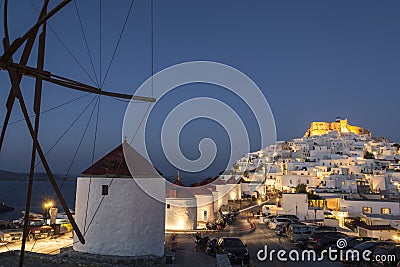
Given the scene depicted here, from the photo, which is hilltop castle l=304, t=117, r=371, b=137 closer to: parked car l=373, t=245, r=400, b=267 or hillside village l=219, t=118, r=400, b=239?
hillside village l=219, t=118, r=400, b=239

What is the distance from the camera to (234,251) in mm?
11695

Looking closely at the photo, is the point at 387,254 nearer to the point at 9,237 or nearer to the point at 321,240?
the point at 321,240

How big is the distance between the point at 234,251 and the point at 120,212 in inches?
168

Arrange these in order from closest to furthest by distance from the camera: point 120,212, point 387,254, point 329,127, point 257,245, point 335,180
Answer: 1. point 387,254
2. point 120,212
3. point 257,245
4. point 335,180
5. point 329,127

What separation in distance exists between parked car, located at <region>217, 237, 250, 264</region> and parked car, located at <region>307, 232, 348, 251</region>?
370cm

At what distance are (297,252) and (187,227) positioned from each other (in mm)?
7268

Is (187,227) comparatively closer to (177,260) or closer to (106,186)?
(177,260)

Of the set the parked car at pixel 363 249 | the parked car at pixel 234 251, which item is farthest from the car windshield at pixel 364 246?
the parked car at pixel 234 251

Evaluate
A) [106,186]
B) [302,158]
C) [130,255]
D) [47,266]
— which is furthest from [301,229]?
[302,158]

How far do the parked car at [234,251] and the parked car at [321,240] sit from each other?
12.2 ft

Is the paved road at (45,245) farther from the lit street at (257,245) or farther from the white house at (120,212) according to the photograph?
Answer: the lit street at (257,245)

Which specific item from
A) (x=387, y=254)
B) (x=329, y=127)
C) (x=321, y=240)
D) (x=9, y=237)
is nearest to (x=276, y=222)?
(x=321, y=240)

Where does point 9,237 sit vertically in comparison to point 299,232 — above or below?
below

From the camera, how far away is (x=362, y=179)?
148 ft
